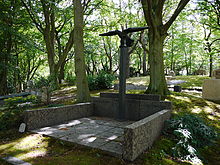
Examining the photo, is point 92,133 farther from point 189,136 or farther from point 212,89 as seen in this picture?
point 212,89

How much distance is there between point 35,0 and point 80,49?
5.77 m

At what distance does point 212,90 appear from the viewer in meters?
8.77

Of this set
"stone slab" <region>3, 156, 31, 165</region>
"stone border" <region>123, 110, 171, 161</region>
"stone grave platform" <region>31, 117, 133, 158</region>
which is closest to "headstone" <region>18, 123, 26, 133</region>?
"stone grave platform" <region>31, 117, 133, 158</region>

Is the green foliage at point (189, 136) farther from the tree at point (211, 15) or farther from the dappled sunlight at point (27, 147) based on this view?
the tree at point (211, 15)

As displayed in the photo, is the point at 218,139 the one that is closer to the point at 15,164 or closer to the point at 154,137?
the point at 154,137

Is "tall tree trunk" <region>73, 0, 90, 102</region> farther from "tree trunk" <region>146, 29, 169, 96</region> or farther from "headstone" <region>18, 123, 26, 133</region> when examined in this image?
"headstone" <region>18, 123, 26, 133</region>

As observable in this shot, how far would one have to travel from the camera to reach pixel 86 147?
11.2 ft

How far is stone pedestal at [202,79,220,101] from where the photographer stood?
28.4 feet

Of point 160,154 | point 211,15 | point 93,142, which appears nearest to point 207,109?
point 160,154

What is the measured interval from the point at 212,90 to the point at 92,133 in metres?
7.56

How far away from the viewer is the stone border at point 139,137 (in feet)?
9.63

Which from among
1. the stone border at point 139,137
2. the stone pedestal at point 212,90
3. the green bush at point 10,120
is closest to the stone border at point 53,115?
the green bush at point 10,120

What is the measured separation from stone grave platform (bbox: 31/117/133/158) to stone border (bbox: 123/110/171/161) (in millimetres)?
231

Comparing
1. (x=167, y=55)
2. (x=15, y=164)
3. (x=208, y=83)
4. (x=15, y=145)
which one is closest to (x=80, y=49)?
(x=15, y=145)
